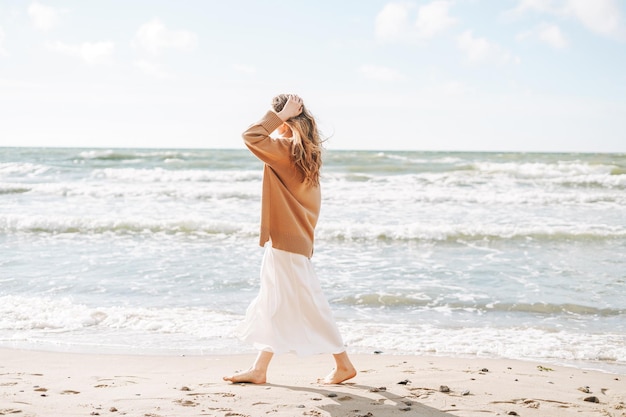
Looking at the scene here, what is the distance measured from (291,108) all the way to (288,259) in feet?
3.02

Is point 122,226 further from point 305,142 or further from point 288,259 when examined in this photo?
point 305,142

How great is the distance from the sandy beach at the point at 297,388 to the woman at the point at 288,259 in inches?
10.2

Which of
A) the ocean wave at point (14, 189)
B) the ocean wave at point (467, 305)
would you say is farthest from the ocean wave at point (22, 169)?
the ocean wave at point (467, 305)

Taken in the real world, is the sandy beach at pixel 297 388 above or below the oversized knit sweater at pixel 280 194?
below

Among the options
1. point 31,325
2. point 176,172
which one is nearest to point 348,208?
point 31,325

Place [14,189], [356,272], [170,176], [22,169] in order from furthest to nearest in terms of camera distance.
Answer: [22,169] → [170,176] → [14,189] → [356,272]

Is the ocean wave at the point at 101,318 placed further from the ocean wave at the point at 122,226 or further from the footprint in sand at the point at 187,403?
the ocean wave at the point at 122,226

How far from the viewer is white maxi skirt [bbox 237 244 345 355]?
394cm

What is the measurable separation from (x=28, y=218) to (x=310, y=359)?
8.88 meters

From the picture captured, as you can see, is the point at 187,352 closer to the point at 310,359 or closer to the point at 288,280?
the point at 310,359

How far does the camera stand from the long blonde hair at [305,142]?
3.88 m

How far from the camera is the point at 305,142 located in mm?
3920

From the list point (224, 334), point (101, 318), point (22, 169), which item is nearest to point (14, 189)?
point (22, 169)

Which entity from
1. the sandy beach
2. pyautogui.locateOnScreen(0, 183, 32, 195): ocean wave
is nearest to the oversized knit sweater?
the sandy beach
